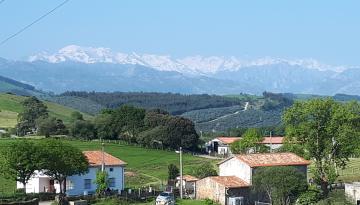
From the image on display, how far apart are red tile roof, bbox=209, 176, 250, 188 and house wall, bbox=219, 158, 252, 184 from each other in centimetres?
57

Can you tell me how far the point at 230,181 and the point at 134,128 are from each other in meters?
74.9

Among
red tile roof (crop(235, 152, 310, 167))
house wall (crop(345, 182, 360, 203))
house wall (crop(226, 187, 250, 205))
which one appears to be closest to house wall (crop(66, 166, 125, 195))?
red tile roof (crop(235, 152, 310, 167))

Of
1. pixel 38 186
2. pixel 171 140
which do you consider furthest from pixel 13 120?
pixel 38 186

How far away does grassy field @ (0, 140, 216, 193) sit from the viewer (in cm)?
8056

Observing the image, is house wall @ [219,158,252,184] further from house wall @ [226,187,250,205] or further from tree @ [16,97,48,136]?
tree @ [16,97,48,136]

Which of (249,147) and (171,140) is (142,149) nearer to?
(171,140)

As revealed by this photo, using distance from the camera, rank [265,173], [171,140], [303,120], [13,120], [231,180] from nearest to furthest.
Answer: [265,173] < [231,180] < [303,120] < [171,140] < [13,120]

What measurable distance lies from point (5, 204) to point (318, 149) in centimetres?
2888

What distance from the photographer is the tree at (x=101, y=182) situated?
63156mm

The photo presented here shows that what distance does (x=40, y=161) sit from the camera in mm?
61250

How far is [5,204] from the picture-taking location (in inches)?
1983

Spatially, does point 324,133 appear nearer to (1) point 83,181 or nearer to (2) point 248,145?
(1) point 83,181

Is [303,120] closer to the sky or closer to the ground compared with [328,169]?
closer to the sky

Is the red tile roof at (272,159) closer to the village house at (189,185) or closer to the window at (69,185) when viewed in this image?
the village house at (189,185)
